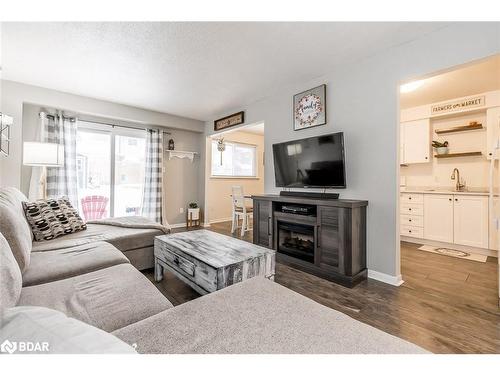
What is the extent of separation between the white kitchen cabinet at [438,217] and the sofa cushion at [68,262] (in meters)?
4.33

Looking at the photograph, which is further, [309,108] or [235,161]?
[235,161]

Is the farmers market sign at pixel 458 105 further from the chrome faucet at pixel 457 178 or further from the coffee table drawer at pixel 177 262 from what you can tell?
the coffee table drawer at pixel 177 262

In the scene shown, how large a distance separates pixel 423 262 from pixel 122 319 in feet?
11.2

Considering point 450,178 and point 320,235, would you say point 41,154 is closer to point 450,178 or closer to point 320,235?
point 320,235

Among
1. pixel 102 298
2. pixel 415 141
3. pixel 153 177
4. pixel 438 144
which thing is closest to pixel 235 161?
pixel 153 177

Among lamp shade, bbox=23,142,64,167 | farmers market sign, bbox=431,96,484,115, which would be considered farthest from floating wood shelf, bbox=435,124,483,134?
lamp shade, bbox=23,142,64,167

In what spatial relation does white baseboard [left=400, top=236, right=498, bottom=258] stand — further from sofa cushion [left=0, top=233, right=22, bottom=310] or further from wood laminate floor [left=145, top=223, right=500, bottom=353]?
sofa cushion [left=0, top=233, right=22, bottom=310]

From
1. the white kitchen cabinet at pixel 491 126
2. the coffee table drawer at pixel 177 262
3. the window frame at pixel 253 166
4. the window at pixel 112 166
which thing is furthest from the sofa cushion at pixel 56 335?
the window frame at pixel 253 166

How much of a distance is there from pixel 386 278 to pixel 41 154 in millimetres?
4348

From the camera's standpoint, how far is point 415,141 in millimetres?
4043
